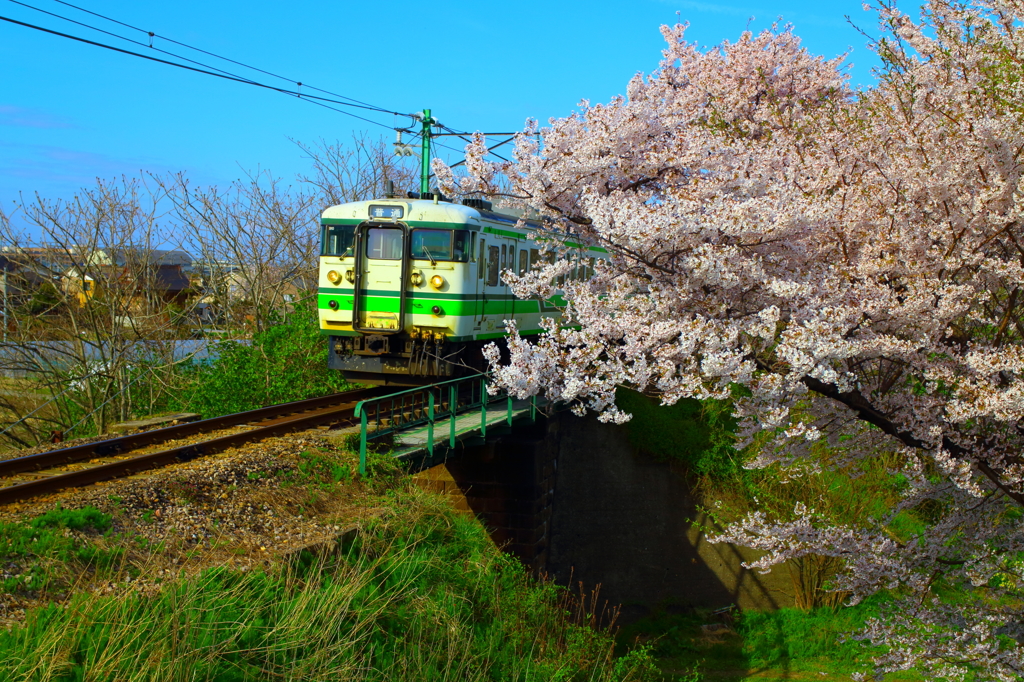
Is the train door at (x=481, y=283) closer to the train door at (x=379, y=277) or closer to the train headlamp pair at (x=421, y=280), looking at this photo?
the train headlamp pair at (x=421, y=280)

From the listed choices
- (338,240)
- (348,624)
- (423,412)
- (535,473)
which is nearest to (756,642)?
(535,473)

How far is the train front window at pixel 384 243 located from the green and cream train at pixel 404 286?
0.02 metres

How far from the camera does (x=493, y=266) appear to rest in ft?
45.9

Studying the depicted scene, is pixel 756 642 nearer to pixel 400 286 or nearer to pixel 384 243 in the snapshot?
pixel 400 286

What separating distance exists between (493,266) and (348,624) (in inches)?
305

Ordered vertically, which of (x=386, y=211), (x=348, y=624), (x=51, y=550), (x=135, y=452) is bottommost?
(x=348, y=624)

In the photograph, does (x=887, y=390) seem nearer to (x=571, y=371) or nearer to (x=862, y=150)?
(x=862, y=150)

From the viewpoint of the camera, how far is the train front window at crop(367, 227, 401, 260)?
43.2 feet

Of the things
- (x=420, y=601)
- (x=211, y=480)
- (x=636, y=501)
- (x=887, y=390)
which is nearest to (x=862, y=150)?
(x=887, y=390)

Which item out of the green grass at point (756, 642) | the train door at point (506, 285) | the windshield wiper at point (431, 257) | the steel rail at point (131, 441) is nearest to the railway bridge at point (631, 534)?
the green grass at point (756, 642)

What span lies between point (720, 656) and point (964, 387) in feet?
41.0

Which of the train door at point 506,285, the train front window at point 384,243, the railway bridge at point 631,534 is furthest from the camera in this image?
the railway bridge at point 631,534

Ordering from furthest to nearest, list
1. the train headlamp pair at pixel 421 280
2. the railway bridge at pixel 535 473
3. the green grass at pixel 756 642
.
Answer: the green grass at pixel 756 642 → the train headlamp pair at pixel 421 280 → the railway bridge at pixel 535 473

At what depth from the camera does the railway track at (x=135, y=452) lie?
820 centimetres
